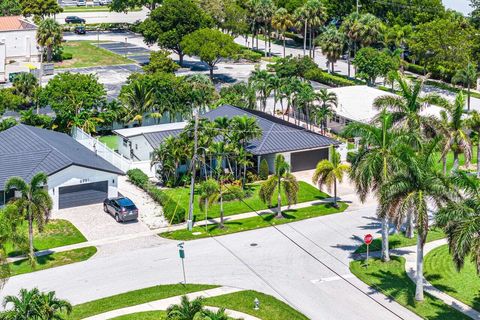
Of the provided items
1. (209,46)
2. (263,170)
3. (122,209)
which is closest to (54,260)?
(122,209)

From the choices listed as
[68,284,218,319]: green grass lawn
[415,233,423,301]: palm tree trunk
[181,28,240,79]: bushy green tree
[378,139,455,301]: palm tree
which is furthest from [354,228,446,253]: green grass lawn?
[181,28,240,79]: bushy green tree

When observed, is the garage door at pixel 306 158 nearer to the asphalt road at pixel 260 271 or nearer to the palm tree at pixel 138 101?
the asphalt road at pixel 260 271

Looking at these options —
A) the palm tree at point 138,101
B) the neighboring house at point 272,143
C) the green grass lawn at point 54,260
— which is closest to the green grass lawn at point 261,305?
the green grass lawn at point 54,260

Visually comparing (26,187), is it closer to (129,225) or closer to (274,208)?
(129,225)

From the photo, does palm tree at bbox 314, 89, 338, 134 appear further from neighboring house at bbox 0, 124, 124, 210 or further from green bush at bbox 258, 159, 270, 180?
neighboring house at bbox 0, 124, 124, 210

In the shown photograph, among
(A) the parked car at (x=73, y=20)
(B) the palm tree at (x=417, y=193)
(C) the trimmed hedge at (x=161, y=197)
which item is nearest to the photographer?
(B) the palm tree at (x=417, y=193)

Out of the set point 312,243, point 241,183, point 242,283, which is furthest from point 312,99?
point 242,283

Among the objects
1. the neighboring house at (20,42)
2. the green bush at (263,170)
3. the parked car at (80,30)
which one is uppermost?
the parked car at (80,30)
